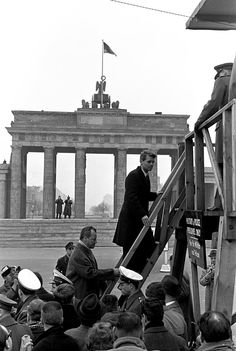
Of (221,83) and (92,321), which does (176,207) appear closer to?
(221,83)

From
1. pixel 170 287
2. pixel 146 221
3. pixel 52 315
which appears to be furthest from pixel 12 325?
pixel 146 221

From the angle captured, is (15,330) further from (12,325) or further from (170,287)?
(170,287)

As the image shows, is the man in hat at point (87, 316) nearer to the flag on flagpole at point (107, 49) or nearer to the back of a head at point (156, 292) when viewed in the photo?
the back of a head at point (156, 292)

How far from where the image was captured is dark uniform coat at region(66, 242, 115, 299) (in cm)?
615

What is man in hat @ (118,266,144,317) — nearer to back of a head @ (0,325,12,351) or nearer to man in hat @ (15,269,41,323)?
man in hat @ (15,269,41,323)

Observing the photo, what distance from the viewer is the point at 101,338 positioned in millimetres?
3541

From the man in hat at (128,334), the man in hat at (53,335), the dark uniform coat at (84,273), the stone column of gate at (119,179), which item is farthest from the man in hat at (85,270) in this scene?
the stone column of gate at (119,179)

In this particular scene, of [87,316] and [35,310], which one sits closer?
[87,316]

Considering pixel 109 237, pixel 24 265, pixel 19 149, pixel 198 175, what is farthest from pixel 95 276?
pixel 19 149

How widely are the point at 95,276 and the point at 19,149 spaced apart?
44.0 metres

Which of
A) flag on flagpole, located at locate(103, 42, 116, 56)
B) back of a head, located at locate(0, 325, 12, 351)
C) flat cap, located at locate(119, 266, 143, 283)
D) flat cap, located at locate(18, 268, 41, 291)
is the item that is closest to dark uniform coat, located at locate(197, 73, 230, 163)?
flat cap, located at locate(119, 266, 143, 283)

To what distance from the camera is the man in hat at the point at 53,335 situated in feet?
12.3

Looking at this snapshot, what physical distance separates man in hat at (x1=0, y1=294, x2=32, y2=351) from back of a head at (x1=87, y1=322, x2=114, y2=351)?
0.84m

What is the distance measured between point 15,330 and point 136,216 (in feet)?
9.03
